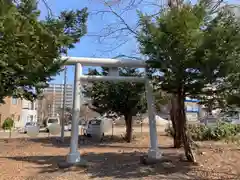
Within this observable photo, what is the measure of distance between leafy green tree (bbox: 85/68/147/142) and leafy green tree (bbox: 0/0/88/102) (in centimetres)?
986

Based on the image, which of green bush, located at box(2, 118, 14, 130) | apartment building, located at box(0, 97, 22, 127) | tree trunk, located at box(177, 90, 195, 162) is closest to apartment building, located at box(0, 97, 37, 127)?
apartment building, located at box(0, 97, 22, 127)

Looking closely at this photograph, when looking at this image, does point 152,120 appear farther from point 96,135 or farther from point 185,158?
point 96,135

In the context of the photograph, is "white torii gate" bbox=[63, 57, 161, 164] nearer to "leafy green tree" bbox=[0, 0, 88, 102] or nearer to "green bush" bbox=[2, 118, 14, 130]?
"leafy green tree" bbox=[0, 0, 88, 102]

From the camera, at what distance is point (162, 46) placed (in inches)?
366

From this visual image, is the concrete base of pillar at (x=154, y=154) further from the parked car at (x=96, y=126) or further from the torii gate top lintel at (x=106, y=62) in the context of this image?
the parked car at (x=96, y=126)

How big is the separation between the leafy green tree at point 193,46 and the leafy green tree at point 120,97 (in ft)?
27.3

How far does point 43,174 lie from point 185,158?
5.09 meters

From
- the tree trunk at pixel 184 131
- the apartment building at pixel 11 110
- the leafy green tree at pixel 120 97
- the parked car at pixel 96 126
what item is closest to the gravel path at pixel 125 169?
the tree trunk at pixel 184 131

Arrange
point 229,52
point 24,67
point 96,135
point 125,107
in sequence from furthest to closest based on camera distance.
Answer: point 96,135, point 125,107, point 229,52, point 24,67

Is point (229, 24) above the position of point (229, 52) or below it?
above

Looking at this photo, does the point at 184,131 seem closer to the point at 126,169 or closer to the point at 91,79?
the point at 126,169

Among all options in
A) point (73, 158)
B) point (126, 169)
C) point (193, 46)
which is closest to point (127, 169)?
→ point (126, 169)

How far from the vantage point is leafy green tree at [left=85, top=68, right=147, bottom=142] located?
61.5 ft

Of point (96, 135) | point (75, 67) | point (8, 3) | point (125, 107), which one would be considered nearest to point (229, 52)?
point (75, 67)
